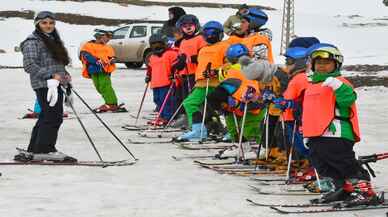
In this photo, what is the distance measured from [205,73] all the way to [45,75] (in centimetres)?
243

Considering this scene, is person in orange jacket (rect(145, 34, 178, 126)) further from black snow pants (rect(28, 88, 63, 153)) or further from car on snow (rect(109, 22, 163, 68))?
car on snow (rect(109, 22, 163, 68))

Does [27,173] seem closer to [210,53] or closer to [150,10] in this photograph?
[210,53]

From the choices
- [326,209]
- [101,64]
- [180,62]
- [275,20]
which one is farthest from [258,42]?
[275,20]

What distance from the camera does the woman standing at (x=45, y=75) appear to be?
8.88 metres

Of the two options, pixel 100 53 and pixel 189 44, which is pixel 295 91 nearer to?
pixel 189 44

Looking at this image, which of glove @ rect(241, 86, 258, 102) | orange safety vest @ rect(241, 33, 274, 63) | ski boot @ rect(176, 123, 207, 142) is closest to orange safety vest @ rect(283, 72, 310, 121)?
glove @ rect(241, 86, 258, 102)

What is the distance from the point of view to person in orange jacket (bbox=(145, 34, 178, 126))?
1275 cm

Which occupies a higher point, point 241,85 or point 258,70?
point 258,70

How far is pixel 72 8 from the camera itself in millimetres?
62562

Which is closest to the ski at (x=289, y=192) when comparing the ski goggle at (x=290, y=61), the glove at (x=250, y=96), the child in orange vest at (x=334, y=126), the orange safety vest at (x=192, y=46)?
the child in orange vest at (x=334, y=126)

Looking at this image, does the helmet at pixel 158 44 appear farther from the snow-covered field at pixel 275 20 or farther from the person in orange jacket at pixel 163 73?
the snow-covered field at pixel 275 20

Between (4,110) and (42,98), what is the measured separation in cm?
691

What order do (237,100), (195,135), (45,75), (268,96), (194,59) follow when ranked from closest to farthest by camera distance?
1. (268,96)
2. (45,75)
3. (237,100)
4. (195,135)
5. (194,59)

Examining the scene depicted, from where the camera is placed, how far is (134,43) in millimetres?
29328
